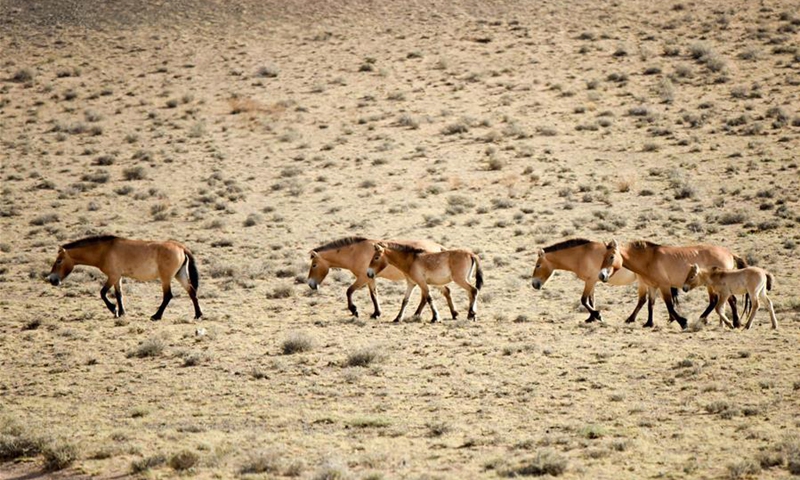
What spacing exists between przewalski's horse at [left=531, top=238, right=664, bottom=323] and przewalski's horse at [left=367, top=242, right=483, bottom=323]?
57.7 inches

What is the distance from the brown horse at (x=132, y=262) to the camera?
21484mm

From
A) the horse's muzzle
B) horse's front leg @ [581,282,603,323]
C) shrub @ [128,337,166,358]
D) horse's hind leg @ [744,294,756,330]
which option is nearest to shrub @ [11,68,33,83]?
shrub @ [128,337,166,358]

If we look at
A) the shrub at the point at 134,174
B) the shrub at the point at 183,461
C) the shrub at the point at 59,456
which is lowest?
the shrub at the point at 59,456

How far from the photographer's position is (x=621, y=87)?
48500 mm

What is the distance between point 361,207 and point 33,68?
27171 millimetres

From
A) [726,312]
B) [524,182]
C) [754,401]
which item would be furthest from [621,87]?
[754,401]

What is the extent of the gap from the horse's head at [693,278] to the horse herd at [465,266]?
0.02 meters

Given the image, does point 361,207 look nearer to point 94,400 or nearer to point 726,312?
point 726,312

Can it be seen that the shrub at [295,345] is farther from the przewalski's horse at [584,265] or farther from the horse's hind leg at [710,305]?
the horse's hind leg at [710,305]

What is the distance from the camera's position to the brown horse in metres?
21.5

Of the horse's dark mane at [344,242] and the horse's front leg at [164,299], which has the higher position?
the horse's dark mane at [344,242]

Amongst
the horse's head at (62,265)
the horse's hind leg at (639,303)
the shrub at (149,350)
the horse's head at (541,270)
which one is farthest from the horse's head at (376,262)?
the horse's head at (62,265)

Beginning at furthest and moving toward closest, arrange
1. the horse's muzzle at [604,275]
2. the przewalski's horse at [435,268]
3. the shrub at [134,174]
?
the shrub at [134,174]
the przewalski's horse at [435,268]
the horse's muzzle at [604,275]

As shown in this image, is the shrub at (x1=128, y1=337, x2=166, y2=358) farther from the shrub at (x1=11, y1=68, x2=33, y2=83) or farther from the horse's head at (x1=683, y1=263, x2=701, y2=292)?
the shrub at (x1=11, y1=68, x2=33, y2=83)
